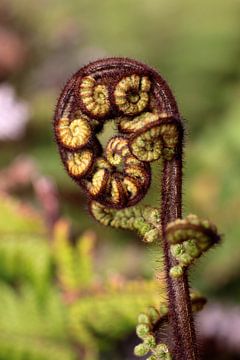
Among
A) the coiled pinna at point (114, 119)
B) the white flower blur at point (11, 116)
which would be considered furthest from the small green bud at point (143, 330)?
the white flower blur at point (11, 116)

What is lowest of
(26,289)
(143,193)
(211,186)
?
(143,193)

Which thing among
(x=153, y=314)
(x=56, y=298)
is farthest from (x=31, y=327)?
(x=153, y=314)

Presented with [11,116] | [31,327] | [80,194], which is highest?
[11,116]

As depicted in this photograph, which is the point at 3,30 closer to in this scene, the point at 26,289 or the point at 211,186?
the point at 211,186

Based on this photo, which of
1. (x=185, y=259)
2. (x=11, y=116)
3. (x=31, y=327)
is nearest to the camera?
(x=185, y=259)

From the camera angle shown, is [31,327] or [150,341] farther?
[31,327]

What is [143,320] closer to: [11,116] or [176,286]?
[176,286]

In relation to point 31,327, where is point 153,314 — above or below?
below

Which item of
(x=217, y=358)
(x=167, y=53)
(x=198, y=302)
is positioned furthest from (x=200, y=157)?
(x=198, y=302)
